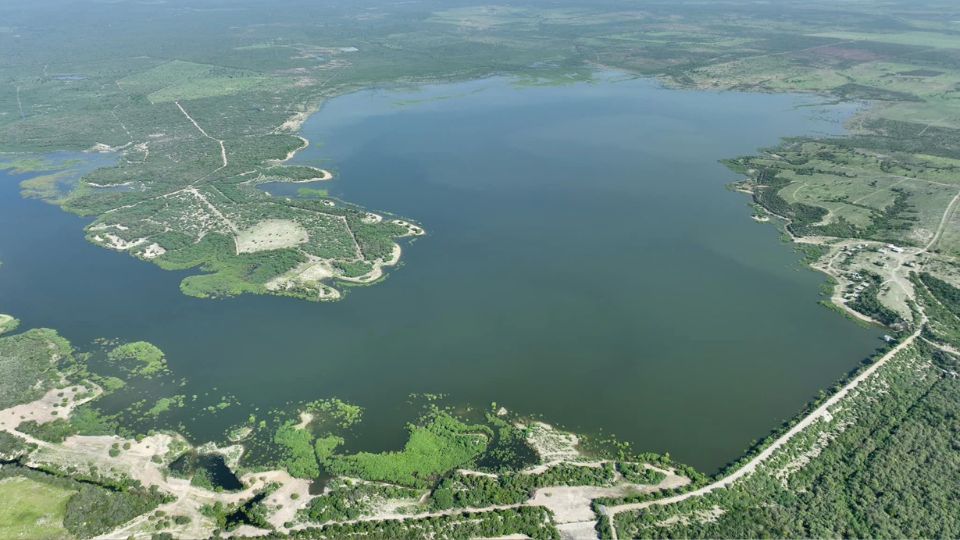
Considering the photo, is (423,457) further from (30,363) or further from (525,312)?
(30,363)

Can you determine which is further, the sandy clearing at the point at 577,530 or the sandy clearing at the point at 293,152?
the sandy clearing at the point at 293,152

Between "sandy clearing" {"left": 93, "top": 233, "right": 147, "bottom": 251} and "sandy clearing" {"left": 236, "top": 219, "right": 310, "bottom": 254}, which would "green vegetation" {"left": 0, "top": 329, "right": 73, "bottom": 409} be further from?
"sandy clearing" {"left": 236, "top": 219, "right": 310, "bottom": 254}

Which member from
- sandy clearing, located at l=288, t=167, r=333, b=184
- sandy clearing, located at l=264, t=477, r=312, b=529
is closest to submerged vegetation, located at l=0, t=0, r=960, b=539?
sandy clearing, located at l=264, t=477, r=312, b=529

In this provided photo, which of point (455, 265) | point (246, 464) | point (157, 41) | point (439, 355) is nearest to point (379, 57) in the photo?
point (157, 41)

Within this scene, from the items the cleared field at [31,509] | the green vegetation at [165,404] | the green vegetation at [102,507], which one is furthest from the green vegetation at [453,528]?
→ the green vegetation at [165,404]

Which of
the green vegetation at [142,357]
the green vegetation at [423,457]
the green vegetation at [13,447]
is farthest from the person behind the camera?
the green vegetation at [142,357]

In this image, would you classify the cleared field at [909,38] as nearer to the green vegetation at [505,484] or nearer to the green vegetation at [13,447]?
the green vegetation at [505,484]
